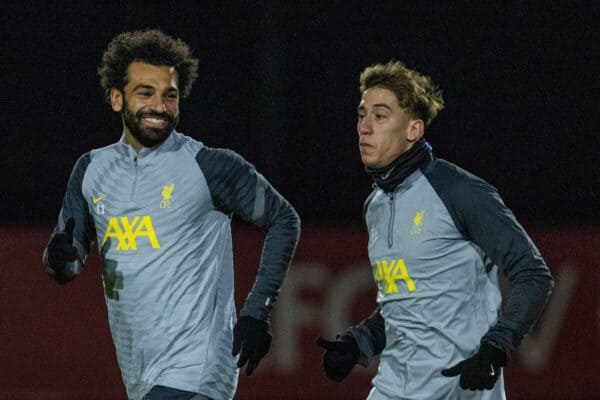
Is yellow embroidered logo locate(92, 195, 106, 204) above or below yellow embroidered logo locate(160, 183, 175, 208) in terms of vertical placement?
below

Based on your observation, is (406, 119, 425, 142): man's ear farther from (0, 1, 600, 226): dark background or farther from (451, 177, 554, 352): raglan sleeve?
(0, 1, 600, 226): dark background

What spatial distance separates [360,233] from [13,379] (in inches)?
115

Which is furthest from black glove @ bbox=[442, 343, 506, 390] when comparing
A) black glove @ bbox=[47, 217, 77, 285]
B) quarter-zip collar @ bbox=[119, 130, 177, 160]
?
black glove @ bbox=[47, 217, 77, 285]

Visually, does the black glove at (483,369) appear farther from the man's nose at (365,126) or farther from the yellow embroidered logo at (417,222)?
the man's nose at (365,126)

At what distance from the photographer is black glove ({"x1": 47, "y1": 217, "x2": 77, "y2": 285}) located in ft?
17.1

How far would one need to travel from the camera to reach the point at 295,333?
970 cm

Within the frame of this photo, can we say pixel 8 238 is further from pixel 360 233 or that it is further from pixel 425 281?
pixel 425 281

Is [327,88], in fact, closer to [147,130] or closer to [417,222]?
[147,130]

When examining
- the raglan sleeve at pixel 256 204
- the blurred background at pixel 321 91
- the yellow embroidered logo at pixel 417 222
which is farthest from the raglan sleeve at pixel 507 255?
the blurred background at pixel 321 91

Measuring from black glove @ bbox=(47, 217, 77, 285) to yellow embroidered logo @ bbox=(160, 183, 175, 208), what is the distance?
0.43 meters

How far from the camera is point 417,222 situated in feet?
16.2

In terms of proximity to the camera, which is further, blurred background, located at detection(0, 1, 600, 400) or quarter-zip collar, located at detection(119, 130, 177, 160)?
blurred background, located at detection(0, 1, 600, 400)

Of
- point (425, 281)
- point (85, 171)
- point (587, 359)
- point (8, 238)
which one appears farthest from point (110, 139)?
point (425, 281)

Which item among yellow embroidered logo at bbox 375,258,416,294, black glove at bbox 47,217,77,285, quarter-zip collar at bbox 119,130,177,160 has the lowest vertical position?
black glove at bbox 47,217,77,285
